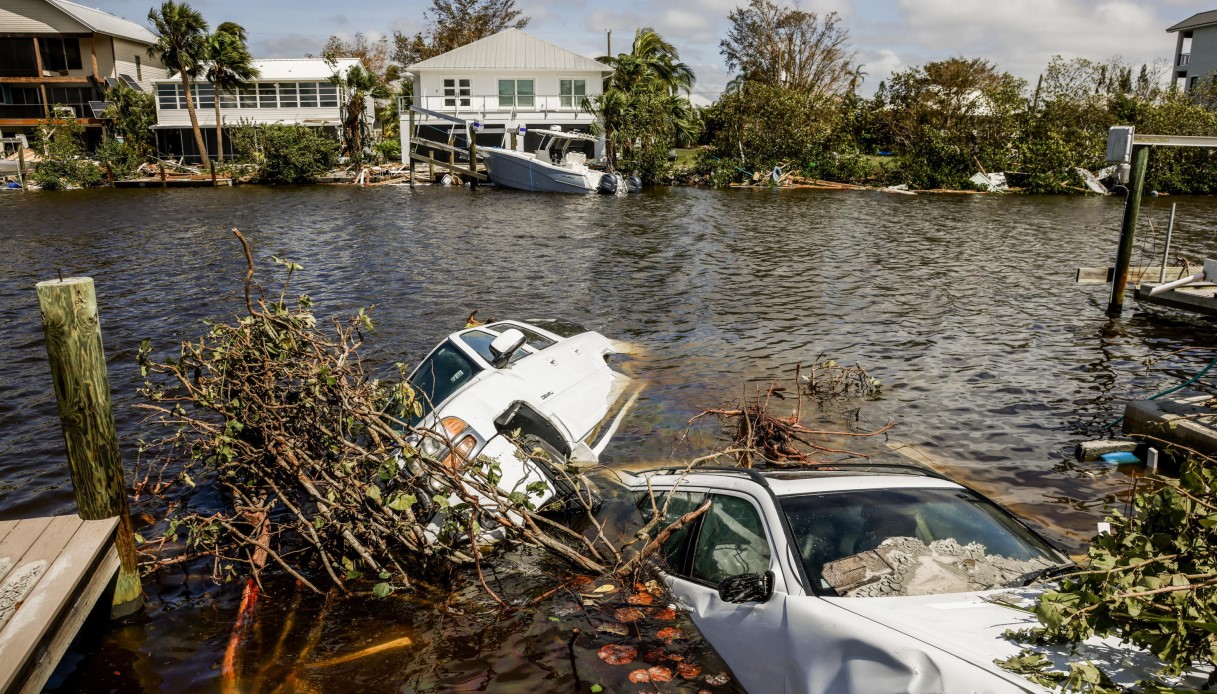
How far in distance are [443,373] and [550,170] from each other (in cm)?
3736

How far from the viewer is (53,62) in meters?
60.0

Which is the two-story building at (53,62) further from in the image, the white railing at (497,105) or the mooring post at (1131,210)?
the mooring post at (1131,210)

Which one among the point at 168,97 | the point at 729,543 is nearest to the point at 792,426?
the point at 729,543

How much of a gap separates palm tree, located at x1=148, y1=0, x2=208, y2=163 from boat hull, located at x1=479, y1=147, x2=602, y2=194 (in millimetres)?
18417

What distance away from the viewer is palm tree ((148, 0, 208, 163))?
49312 millimetres

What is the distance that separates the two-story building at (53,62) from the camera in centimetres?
5825

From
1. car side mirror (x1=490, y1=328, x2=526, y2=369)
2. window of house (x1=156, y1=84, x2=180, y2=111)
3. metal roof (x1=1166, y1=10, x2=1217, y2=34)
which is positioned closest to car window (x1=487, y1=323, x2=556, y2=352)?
car side mirror (x1=490, y1=328, x2=526, y2=369)

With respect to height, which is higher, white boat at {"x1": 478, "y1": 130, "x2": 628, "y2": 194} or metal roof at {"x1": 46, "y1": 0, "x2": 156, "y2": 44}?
metal roof at {"x1": 46, "y1": 0, "x2": 156, "y2": 44}

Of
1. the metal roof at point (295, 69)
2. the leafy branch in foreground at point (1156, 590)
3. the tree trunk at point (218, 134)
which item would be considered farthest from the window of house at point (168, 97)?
the leafy branch in foreground at point (1156, 590)

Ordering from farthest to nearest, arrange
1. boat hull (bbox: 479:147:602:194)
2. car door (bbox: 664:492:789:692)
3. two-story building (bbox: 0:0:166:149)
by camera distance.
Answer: two-story building (bbox: 0:0:166:149)
boat hull (bbox: 479:147:602:194)
car door (bbox: 664:492:789:692)

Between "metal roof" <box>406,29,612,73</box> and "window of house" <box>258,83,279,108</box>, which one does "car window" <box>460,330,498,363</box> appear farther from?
"window of house" <box>258,83,279,108</box>

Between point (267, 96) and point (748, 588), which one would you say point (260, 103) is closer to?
point (267, 96)

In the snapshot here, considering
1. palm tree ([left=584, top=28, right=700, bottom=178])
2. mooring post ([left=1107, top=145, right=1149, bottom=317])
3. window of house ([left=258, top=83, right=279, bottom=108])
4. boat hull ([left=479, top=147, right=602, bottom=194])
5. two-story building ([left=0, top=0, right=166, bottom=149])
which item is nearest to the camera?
mooring post ([left=1107, top=145, right=1149, bottom=317])

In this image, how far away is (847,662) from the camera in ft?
13.3
